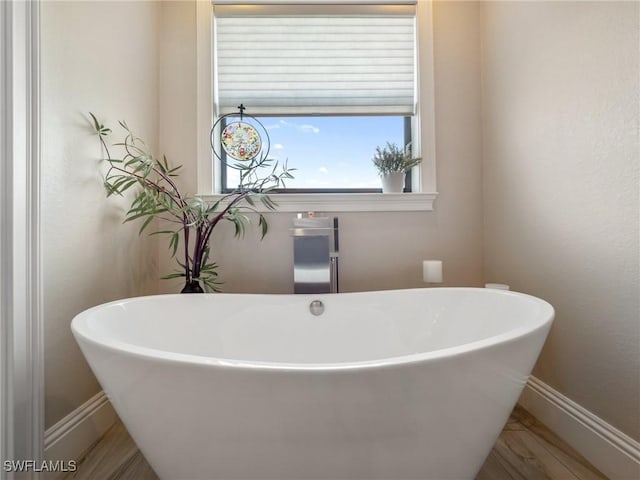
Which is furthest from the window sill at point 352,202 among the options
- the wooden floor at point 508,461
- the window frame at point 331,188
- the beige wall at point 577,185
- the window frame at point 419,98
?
the wooden floor at point 508,461

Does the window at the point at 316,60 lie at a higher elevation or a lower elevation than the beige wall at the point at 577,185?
higher

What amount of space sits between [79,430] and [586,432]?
1.78 metres

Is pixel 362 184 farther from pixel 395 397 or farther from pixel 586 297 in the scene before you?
pixel 395 397

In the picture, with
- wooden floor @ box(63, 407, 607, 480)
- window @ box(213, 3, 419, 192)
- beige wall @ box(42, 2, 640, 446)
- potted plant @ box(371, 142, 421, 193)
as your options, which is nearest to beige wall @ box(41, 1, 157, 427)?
beige wall @ box(42, 2, 640, 446)

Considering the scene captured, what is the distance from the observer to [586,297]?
3.69ft

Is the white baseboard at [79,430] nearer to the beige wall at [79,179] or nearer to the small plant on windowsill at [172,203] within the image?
the beige wall at [79,179]

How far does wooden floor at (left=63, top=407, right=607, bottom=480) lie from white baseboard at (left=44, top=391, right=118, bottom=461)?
38 millimetres

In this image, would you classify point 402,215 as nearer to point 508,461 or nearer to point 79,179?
point 508,461

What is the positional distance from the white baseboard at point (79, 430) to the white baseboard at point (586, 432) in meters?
1.76

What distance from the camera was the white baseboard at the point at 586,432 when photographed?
0.97 meters

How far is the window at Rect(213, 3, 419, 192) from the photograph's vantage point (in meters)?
1.82

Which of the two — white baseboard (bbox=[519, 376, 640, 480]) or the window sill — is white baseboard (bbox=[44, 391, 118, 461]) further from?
white baseboard (bbox=[519, 376, 640, 480])

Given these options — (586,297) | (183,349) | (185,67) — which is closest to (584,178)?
(586,297)

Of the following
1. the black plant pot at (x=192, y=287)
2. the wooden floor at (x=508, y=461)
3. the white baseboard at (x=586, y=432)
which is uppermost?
the black plant pot at (x=192, y=287)
